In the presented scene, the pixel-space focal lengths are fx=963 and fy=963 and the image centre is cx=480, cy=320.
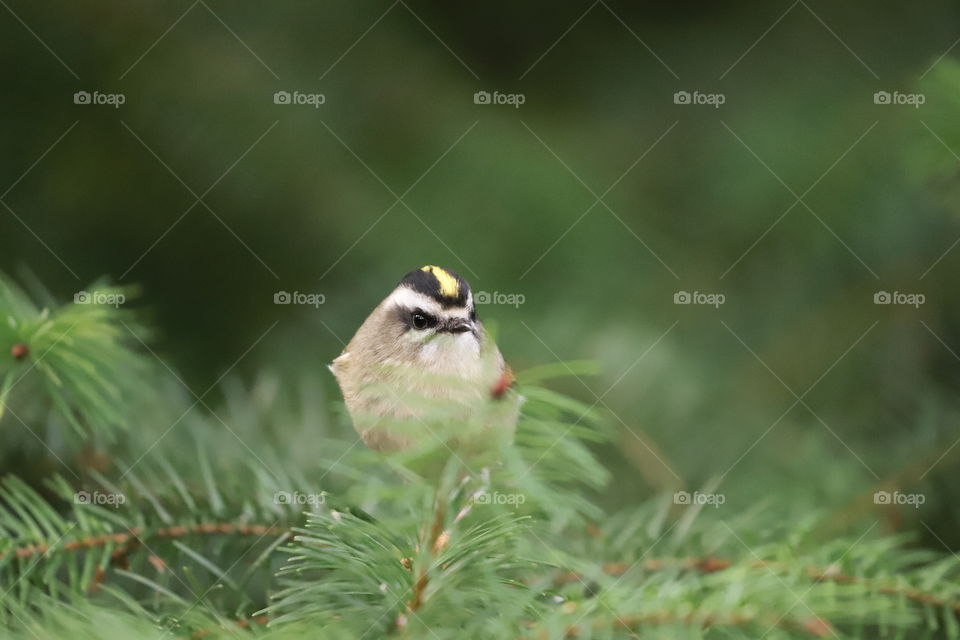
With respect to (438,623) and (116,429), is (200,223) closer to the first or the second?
(116,429)

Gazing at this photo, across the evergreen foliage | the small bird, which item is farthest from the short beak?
the evergreen foliage

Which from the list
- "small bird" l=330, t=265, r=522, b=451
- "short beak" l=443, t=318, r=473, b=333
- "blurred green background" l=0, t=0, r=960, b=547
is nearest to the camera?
"small bird" l=330, t=265, r=522, b=451

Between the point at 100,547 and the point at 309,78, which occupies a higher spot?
the point at 309,78

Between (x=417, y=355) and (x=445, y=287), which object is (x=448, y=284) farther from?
(x=417, y=355)

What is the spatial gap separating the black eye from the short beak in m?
0.05

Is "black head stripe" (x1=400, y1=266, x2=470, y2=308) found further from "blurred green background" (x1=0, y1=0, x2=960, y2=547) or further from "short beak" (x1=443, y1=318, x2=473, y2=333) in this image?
"blurred green background" (x1=0, y1=0, x2=960, y2=547)

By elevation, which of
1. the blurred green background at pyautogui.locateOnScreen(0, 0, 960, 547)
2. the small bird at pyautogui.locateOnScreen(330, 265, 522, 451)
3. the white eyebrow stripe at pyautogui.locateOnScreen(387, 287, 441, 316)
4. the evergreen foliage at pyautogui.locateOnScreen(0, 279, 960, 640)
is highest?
the blurred green background at pyautogui.locateOnScreen(0, 0, 960, 547)

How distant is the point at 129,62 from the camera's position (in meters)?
2.62

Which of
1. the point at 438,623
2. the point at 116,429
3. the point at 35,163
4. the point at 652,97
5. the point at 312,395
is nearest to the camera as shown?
the point at 438,623

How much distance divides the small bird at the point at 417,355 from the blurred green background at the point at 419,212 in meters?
0.28

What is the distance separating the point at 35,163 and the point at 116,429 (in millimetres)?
982

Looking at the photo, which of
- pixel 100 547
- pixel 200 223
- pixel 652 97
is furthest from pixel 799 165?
pixel 100 547

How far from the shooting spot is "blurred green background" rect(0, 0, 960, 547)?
2.53 m

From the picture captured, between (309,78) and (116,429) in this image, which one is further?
(309,78)
